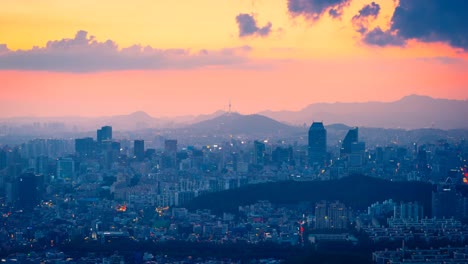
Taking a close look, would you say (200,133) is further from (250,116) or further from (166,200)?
(166,200)

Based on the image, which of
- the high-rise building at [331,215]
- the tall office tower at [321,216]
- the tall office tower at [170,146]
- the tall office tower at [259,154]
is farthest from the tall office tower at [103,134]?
the high-rise building at [331,215]

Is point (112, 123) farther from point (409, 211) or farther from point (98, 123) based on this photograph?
point (409, 211)

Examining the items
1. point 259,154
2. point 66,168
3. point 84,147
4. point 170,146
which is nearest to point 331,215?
point 66,168

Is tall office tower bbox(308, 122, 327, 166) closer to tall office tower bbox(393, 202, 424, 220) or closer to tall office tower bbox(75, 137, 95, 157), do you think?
tall office tower bbox(75, 137, 95, 157)

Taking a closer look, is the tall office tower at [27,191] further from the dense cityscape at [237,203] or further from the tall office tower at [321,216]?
the tall office tower at [321,216]

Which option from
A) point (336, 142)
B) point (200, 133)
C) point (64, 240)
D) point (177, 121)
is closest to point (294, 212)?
point (64, 240)

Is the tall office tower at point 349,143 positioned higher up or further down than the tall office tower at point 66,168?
higher up
